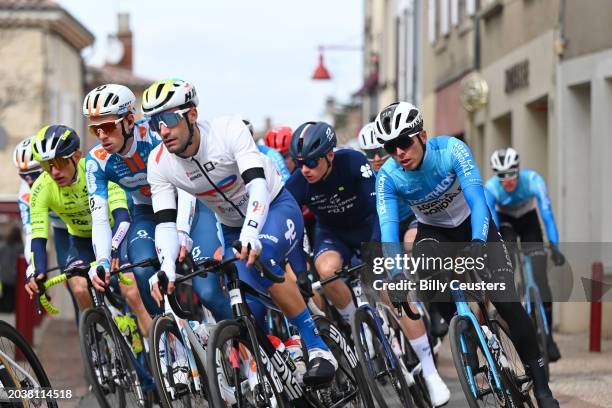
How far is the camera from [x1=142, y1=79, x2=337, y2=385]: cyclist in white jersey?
8.34 m

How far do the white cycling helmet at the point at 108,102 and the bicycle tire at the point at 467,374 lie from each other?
2785 millimetres

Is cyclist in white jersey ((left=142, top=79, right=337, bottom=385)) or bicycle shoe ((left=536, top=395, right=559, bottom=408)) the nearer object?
cyclist in white jersey ((left=142, top=79, right=337, bottom=385))

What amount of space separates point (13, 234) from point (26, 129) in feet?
57.2

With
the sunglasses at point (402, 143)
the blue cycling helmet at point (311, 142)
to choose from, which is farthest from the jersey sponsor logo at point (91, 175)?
the sunglasses at point (402, 143)

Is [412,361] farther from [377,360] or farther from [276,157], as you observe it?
[276,157]

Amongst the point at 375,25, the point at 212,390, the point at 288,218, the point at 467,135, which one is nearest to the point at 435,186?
the point at 288,218

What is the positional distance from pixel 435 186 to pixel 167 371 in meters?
1.95

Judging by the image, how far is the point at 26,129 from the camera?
43719 millimetres

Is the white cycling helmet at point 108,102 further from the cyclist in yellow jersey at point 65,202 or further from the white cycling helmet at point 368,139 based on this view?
the white cycling helmet at point 368,139

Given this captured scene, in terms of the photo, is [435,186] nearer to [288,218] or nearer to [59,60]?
[288,218]

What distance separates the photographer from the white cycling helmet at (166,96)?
328 inches

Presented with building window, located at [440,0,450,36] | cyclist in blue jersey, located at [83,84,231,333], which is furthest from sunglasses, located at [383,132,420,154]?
building window, located at [440,0,450,36]

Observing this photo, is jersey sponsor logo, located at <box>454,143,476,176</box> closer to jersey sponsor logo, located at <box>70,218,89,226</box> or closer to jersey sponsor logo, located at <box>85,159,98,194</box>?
jersey sponsor logo, located at <box>85,159,98,194</box>

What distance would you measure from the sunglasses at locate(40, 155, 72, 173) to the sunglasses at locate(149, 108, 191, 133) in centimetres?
229
